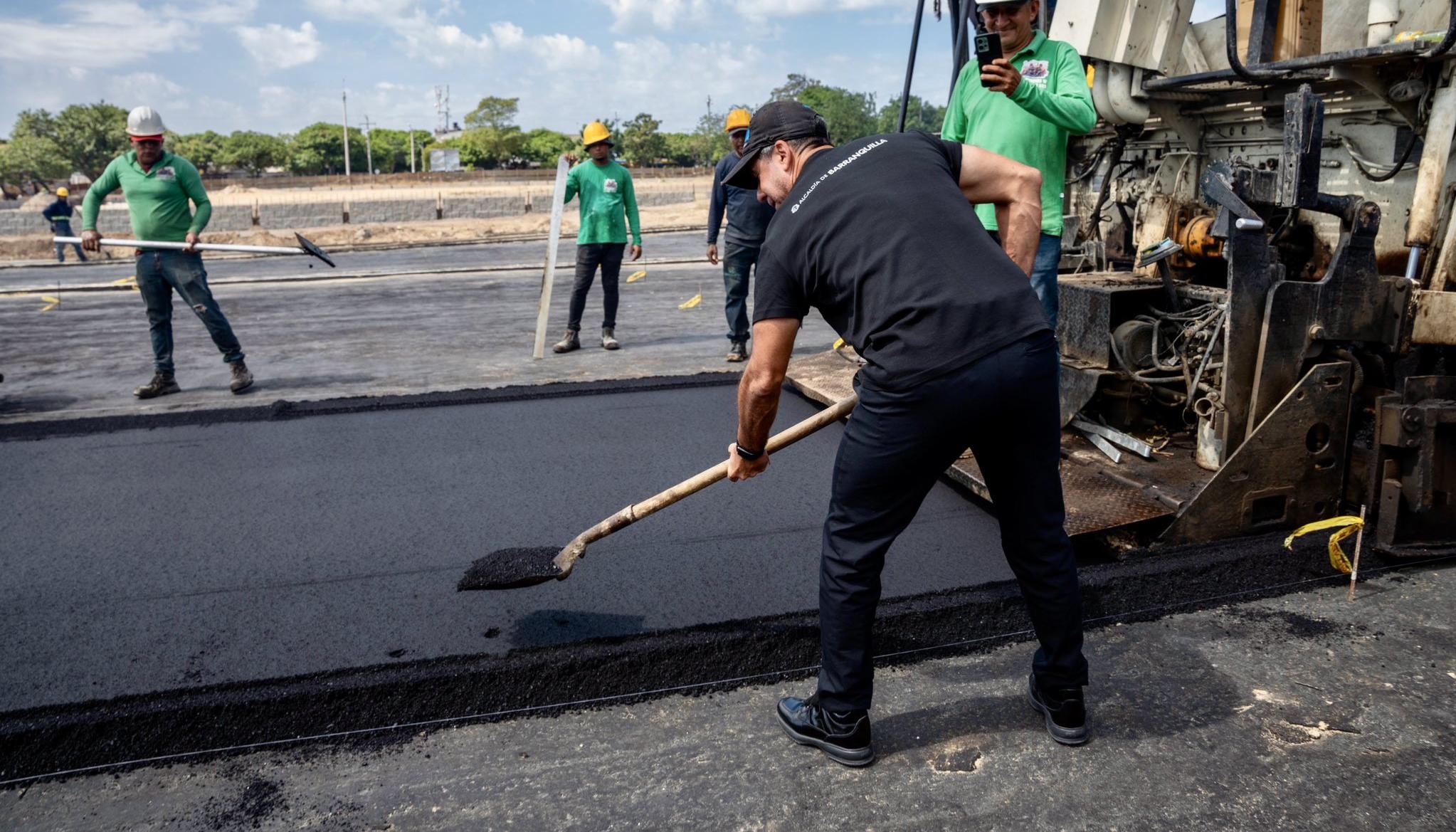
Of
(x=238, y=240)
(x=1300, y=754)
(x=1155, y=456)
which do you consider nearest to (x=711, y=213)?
(x=1155, y=456)

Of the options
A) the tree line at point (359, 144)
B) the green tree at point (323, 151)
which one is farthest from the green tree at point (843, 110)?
the green tree at point (323, 151)

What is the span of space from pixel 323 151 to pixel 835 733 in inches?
3361

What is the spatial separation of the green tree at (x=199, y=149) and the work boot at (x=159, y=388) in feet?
214

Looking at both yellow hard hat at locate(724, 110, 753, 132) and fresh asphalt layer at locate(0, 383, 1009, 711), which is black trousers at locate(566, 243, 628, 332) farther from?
fresh asphalt layer at locate(0, 383, 1009, 711)

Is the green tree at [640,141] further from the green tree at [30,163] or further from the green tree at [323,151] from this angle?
the green tree at [30,163]

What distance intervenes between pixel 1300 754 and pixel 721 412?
3.47 m

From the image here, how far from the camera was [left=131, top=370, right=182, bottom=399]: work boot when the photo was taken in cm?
602

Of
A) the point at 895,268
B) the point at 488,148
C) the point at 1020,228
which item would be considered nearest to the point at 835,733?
the point at 895,268

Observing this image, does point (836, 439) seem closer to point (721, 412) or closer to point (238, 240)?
point (721, 412)

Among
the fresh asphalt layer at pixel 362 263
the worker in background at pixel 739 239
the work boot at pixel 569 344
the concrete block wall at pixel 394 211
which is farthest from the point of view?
the concrete block wall at pixel 394 211

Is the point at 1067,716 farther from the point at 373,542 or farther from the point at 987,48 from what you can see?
the point at 373,542

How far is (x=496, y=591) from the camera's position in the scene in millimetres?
3258

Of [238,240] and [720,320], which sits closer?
[720,320]

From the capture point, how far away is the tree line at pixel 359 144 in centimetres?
6252
